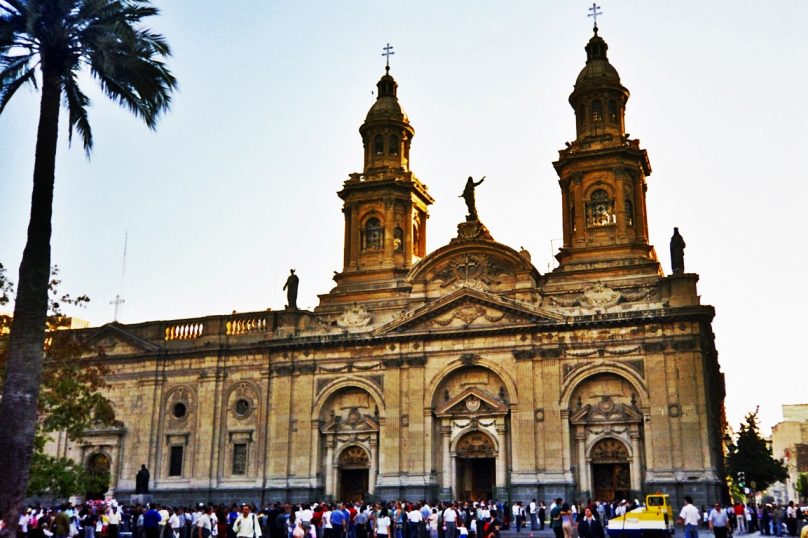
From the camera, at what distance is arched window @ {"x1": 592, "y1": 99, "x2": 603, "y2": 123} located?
4806 cm

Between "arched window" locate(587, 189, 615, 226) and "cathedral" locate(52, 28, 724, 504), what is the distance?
104 millimetres

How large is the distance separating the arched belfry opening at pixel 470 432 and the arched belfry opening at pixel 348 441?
142 inches

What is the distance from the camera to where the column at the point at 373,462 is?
44219 mm

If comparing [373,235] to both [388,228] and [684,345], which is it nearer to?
[388,228]

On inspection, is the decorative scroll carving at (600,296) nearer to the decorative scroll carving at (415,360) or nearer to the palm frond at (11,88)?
the decorative scroll carving at (415,360)

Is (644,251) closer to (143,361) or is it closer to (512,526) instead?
(512,526)

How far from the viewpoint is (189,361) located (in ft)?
160

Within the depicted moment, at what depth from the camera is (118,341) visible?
166 ft

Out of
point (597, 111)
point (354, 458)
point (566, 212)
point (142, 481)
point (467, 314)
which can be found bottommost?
point (142, 481)

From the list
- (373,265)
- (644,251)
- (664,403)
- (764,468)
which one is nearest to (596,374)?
(664,403)

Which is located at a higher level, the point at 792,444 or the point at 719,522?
the point at 792,444

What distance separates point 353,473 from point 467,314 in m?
10.3

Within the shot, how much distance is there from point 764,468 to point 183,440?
39.5 meters

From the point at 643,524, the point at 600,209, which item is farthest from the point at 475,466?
the point at 643,524
